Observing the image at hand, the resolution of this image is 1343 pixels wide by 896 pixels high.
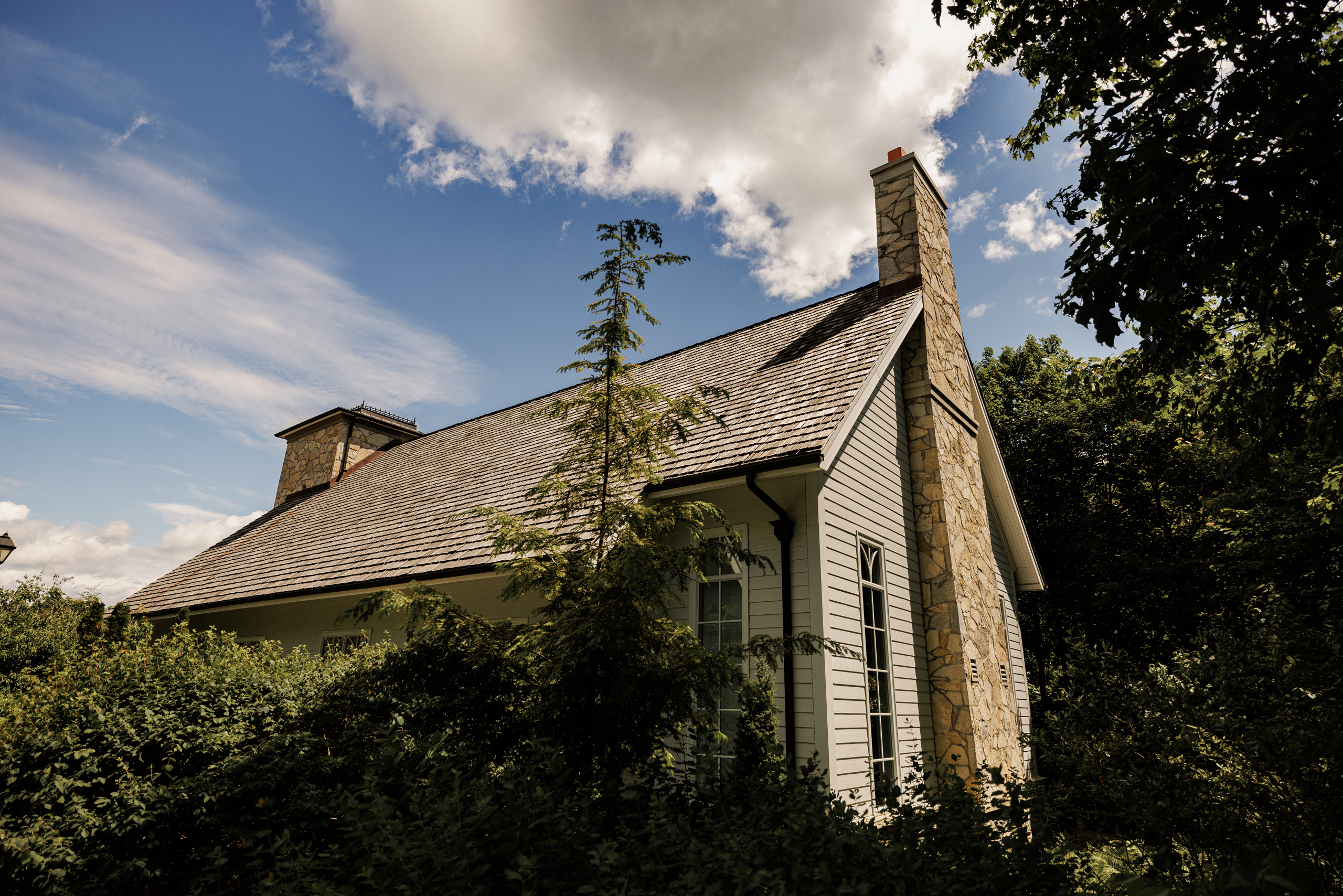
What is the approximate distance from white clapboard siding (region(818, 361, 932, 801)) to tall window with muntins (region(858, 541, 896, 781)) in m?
0.11

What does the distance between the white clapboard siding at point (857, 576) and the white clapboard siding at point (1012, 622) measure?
3.00 metres

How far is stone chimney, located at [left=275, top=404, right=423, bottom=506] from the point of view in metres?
20.1

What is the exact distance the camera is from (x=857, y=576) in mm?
7645

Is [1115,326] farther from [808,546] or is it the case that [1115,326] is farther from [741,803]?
[741,803]

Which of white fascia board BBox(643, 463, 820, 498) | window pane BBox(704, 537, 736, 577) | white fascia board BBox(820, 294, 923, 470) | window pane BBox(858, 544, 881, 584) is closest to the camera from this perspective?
white fascia board BBox(643, 463, 820, 498)

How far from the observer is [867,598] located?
26.0 feet

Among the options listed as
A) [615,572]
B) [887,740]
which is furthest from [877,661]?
[615,572]

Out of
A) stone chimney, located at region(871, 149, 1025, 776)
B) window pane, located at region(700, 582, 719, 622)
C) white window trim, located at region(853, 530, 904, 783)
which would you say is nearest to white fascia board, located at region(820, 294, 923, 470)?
stone chimney, located at region(871, 149, 1025, 776)

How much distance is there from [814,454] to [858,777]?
11.2 ft

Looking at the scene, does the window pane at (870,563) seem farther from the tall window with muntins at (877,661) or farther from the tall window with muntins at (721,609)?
the tall window with muntins at (721,609)

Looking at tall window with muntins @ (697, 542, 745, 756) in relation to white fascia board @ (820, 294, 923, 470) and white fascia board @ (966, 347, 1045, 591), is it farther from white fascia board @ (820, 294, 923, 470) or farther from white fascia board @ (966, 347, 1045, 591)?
white fascia board @ (966, 347, 1045, 591)

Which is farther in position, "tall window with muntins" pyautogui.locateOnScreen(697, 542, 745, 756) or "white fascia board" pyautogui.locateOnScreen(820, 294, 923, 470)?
"tall window with muntins" pyautogui.locateOnScreen(697, 542, 745, 756)

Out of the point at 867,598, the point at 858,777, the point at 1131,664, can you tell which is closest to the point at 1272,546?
the point at 1131,664

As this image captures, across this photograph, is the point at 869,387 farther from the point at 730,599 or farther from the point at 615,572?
the point at 615,572
